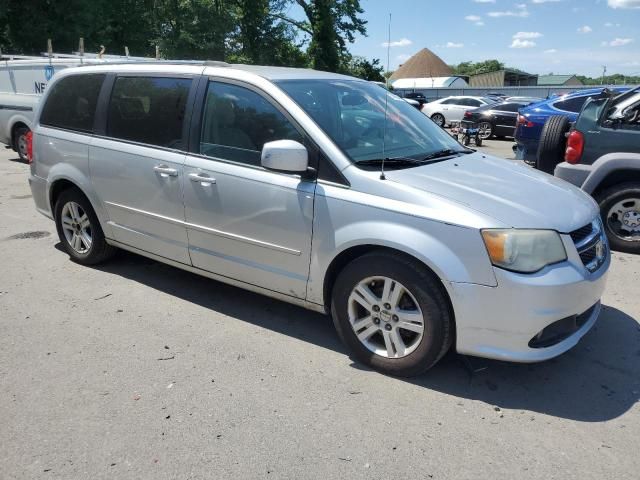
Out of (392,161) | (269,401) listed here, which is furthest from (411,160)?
(269,401)

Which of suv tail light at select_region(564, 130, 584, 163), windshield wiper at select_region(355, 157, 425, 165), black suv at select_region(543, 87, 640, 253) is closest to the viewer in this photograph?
windshield wiper at select_region(355, 157, 425, 165)

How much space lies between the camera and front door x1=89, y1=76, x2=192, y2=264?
4113 mm

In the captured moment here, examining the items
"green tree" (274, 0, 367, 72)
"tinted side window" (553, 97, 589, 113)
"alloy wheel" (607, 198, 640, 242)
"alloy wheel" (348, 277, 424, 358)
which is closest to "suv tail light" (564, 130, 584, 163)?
"alloy wheel" (607, 198, 640, 242)

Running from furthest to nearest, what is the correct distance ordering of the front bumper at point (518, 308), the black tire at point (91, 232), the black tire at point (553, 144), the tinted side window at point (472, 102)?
1. the tinted side window at point (472, 102)
2. the black tire at point (553, 144)
3. the black tire at point (91, 232)
4. the front bumper at point (518, 308)

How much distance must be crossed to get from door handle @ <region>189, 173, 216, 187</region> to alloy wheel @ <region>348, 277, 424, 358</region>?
1318mm

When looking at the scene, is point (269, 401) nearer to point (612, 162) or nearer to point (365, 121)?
point (365, 121)

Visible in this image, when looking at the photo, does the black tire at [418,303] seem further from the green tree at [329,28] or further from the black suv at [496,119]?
the green tree at [329,28]

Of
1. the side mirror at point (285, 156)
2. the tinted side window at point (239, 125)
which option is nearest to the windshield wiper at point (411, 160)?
the side mirror at point (285, 156)

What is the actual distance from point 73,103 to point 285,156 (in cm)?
276

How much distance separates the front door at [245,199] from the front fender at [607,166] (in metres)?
3.73

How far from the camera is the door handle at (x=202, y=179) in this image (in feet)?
12.6

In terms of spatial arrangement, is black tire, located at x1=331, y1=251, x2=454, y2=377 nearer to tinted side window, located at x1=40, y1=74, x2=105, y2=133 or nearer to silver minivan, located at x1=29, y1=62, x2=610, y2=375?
silver minivan, located at x1=29, y1=62, x2=610, y2=375

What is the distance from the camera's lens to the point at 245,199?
145 inches

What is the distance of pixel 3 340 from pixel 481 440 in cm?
322
